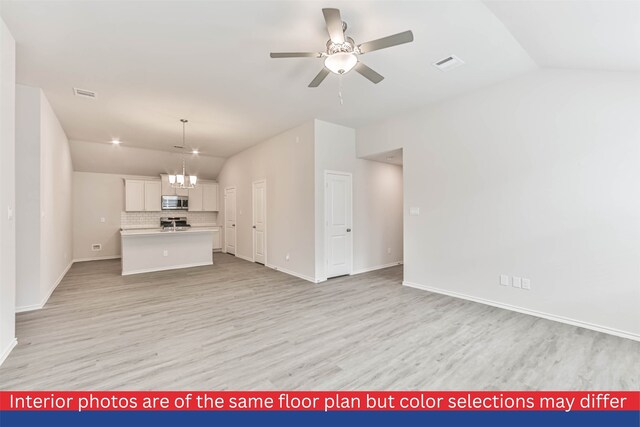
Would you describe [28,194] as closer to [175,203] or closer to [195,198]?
[175,203]

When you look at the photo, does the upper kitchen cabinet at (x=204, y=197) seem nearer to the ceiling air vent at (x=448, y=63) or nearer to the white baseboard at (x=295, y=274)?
the white baseboard at (x=295, y=274)

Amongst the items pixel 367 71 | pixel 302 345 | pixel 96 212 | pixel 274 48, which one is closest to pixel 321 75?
pixel 367 71

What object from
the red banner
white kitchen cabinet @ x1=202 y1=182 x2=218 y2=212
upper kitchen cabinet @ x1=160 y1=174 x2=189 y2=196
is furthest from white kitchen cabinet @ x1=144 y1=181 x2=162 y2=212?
the red banner

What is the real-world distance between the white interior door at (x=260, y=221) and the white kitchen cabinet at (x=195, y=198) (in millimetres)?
3070

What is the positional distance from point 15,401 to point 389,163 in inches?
244

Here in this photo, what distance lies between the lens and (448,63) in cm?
316

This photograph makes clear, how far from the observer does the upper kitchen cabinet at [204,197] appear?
900cm

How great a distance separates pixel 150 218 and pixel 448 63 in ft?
29.0

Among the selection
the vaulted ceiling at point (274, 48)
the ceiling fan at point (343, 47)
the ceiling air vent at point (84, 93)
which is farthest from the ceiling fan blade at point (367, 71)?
the ceiling air vent at point (84, 93)

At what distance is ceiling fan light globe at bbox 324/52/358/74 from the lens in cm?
226

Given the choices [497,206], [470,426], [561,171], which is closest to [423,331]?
[470,426]

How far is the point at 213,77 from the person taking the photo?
346cm

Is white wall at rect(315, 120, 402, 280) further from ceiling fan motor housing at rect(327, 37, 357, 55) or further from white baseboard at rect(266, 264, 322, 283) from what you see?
ceiling fan motor housing at rect(327, 37, 357, 55)

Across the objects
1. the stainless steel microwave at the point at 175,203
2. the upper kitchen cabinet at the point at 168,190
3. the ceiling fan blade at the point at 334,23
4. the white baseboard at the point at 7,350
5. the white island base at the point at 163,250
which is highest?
the ceiling fan blade at the point at 334,23
